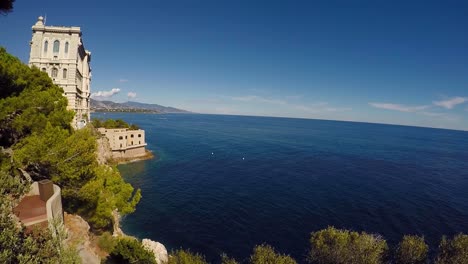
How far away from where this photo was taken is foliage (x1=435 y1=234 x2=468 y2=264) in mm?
28000

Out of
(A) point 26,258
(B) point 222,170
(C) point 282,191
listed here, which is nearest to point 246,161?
(B) point 222,170

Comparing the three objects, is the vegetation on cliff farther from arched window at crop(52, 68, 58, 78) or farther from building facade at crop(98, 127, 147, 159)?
building facade at crop(98, 127, 147, 159)

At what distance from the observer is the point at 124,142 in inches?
3292

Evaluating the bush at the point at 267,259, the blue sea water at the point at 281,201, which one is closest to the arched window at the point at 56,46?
the blue sea water at the point at 281,201

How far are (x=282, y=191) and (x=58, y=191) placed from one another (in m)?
51.0

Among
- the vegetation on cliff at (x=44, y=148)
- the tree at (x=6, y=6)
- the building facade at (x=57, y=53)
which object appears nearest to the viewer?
the tree at (x=6, y=6)

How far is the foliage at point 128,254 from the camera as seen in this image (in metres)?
23.1

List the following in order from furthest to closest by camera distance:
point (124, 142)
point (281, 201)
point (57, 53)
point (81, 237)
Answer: point (124, 142)
point (281, 201)
point (57, 53)
point (81, 237)

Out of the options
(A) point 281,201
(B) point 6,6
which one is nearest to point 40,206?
(B) point 6,6

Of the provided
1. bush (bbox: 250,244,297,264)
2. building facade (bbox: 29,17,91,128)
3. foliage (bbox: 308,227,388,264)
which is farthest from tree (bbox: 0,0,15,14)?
building facade (bbox: 29,17,91,128)

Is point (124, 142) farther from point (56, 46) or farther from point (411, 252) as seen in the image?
point (411, 252)

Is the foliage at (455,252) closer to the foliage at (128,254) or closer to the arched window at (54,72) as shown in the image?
the foliage at (128,254)

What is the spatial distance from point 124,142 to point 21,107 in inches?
2430

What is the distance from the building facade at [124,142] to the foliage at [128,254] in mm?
63898
